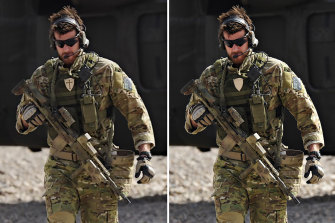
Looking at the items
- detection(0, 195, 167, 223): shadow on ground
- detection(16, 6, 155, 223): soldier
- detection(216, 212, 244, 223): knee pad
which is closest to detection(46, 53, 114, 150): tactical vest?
detection(16, 6, 155, 223): soldier

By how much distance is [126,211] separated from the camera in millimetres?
9922

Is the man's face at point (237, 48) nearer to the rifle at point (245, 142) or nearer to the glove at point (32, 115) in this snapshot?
the rifle at point (245, 142)

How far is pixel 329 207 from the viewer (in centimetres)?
988

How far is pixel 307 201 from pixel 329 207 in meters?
0.38

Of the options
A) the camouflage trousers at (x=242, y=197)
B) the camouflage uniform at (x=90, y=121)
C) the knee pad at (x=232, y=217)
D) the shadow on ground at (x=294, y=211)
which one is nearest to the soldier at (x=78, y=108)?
the camouflage uniform at (x=90, y=121)

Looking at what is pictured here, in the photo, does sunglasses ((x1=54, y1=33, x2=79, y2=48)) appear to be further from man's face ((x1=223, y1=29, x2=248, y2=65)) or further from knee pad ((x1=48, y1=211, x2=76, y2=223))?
knee pad ((x1=48, y1=211, x2=76, y2=223))

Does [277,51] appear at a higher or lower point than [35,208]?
higher

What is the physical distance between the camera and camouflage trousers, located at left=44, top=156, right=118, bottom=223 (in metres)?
6.14

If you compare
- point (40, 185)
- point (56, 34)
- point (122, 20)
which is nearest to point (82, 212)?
point (56, 34)

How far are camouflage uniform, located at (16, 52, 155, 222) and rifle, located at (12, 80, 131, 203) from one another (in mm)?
60

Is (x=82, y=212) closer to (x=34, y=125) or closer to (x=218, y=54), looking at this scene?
(x=34, y=125)

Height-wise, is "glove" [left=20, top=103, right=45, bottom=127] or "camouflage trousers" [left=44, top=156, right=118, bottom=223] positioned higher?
"glove" [left=20, top=103, right=45, bottom=127]

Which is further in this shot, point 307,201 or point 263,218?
point 307,201

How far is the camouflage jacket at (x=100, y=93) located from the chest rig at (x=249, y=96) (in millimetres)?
632
